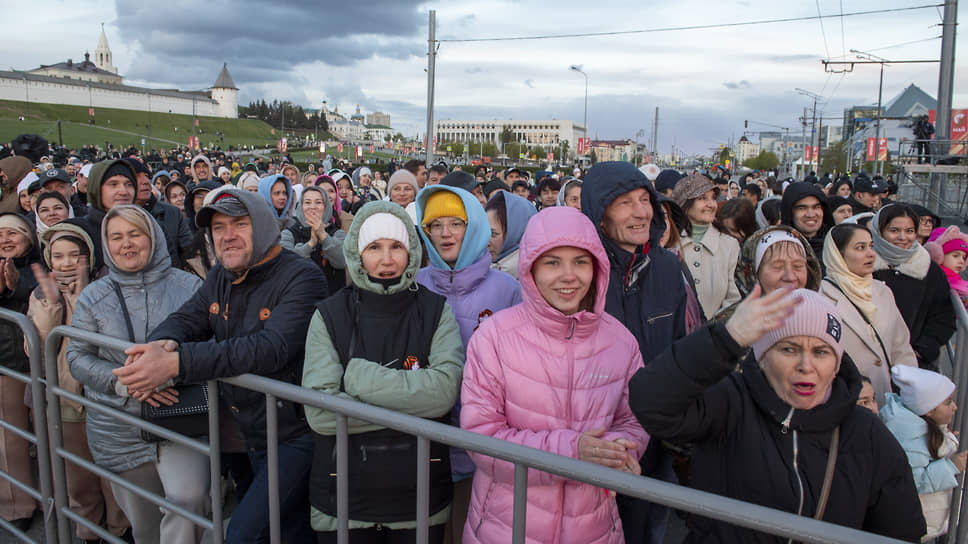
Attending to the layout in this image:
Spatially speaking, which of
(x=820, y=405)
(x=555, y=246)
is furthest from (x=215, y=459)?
(x=820, y=405)

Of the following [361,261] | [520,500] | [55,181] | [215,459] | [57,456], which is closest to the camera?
[520,500]

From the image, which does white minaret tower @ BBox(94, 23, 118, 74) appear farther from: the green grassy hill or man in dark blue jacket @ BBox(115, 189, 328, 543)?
man in dark blue jacket @ BBox(115, 189, 328, 543)

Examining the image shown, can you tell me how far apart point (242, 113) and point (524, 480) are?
144940mm

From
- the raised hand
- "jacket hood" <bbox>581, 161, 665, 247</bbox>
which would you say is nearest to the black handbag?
"jacket hood" <bbox>581, 161, 665, 247</bbox>

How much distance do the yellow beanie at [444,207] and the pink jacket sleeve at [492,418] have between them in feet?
3.82

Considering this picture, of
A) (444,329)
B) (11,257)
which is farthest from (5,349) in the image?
(444,329)

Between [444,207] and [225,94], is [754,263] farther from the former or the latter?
[225,94]

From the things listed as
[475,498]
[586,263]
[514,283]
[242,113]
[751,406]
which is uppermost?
[242,113]

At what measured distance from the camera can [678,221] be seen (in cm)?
351

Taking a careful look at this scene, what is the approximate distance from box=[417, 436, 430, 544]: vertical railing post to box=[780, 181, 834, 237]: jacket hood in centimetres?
416

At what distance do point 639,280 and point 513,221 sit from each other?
167 cm

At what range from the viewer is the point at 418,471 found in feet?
6.62

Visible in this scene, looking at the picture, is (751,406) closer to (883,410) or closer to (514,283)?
(883,410)

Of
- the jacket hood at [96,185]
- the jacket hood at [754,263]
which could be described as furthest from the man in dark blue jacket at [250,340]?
the jacket hood at [96,185]
